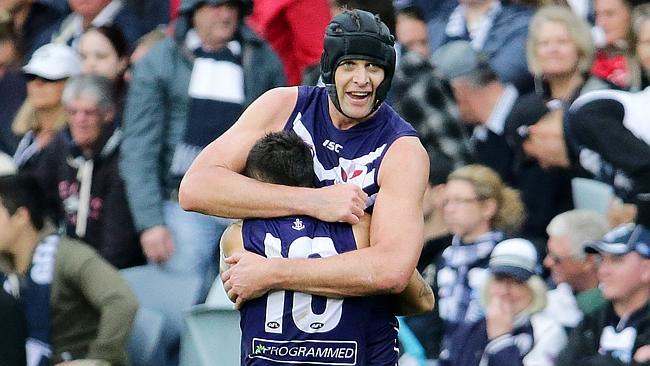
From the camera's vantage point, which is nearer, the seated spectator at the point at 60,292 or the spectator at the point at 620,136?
the spectator at the point at 620,136

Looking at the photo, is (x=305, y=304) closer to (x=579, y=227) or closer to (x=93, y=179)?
(x=579, y=227)

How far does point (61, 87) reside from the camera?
10.5m

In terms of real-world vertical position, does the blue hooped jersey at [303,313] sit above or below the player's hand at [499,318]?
above

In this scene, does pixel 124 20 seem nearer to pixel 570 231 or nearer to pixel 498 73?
pixel 498 73

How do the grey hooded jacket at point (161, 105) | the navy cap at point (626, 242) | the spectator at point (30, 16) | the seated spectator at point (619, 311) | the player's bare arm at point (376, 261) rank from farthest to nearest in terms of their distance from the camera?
the spectator at point (30, 16), the grey hooded jacket at point (161, 105), the navy cap at point (626, 242), the seated spectator at point (619, 311), the player's bare arm at point (376, 261)

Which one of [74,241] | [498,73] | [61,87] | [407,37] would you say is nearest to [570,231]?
[498,73]

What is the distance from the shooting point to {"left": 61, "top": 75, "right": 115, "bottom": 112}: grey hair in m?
9.98

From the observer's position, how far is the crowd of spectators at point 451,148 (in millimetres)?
8117

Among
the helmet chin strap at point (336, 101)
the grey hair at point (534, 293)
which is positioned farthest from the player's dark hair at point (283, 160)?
the grey hair at point (534, 293)

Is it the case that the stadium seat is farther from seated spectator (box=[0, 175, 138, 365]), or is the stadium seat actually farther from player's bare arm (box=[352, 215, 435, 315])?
player's bare arm (box=[352, 215, 435, 315])

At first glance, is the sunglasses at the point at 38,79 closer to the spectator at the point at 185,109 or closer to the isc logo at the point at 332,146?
the spectator at the point at 185,109

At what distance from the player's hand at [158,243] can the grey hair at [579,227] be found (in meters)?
2.09

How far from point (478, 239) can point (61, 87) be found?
3.14 m

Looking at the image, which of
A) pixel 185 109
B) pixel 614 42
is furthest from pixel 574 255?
pixel 185 109
